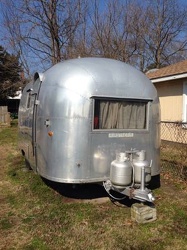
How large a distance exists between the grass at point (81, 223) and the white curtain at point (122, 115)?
1.45 m

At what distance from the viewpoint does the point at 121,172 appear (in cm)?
466

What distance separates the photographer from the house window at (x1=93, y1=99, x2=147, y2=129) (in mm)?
4898

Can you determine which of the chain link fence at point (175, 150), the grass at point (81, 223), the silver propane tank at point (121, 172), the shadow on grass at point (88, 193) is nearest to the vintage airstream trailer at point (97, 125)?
the silver propane tank at point (121, 172)

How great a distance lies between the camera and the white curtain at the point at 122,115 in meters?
4.94

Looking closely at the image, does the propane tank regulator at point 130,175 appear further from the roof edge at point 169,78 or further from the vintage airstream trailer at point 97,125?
the roof edge at point 169,78

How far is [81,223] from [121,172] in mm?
1003

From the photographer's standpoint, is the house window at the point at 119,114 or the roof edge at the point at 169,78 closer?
the house window at the point at 119,114

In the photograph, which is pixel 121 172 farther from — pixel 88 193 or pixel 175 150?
pixel 175 150

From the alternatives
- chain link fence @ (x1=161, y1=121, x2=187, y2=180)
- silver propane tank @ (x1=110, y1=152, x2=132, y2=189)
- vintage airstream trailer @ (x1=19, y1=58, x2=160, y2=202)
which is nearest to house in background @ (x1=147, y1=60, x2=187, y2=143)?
chain link fence @ (x1=161, y1=121, x2=187, y2=180)

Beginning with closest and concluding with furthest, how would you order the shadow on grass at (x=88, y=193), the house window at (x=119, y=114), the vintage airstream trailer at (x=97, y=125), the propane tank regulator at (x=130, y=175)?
the propane tank regulator at (x=130, y=175) → the vintage airstream trailer at (x=97, y=125) → the house window at (x=119, y=114) → the shadow on grass at (x=88, y=193)

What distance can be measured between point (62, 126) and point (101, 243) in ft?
6.11

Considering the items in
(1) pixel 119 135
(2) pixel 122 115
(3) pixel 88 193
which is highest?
(2) pixel 122 115

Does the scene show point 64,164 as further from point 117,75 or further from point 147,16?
point 147,16

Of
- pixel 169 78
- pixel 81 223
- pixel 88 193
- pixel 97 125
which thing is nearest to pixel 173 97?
pixel 169 78
